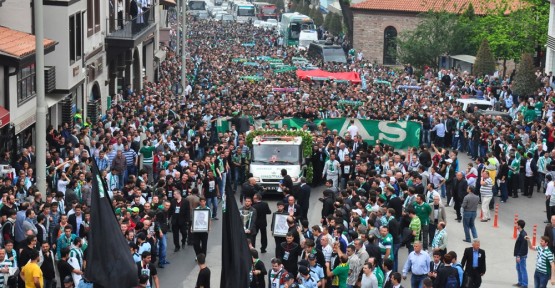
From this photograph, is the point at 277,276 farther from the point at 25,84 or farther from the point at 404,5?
the point at 404,5

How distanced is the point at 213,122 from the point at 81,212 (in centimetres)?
1791

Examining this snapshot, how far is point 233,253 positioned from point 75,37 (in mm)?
24824

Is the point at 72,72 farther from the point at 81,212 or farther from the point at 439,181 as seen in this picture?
the point at 81,212

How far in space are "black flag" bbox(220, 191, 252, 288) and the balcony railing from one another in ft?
105

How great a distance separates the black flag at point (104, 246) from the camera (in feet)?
67.4

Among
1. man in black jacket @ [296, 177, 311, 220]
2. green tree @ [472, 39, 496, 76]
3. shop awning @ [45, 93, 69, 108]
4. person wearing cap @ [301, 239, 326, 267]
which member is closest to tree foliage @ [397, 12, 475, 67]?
green tree @ [472, 39, 496, 76]

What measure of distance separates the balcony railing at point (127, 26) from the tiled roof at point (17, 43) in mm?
12542

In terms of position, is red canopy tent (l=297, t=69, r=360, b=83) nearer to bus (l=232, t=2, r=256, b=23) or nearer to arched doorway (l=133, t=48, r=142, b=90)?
arched doorway (l=133, t=48, r=142, b=90)

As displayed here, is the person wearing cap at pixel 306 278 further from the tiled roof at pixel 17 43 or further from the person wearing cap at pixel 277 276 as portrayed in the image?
the tiled roof at pixel 17 43

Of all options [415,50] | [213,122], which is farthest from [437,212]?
[415,50]

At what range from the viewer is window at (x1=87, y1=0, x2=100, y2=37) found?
47.3 metres

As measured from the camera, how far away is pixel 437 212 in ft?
95.1

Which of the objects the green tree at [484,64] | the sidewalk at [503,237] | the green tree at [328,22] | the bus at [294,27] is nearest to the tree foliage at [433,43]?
the green tree at [484,64]

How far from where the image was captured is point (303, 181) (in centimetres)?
3166
